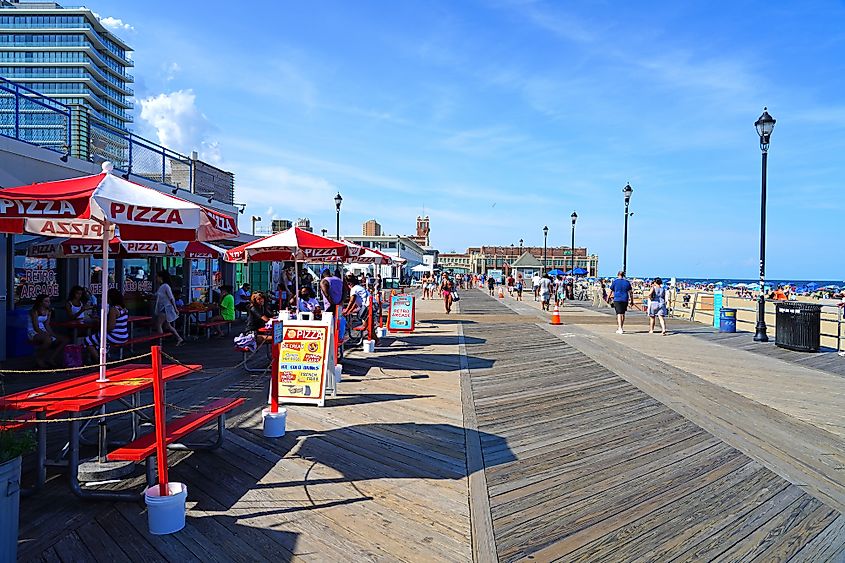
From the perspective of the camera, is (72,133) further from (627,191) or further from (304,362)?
(627,191)

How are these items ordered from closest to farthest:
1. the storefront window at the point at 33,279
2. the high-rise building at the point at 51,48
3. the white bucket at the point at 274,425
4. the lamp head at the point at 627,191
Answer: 1. the white bucket at the point at 274,425
2. the storefront window at the point at 33,279
3. the lamp head at the point at 627,191
4. the high-rise building at the point at 51,48

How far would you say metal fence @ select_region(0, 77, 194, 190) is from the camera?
421 inches

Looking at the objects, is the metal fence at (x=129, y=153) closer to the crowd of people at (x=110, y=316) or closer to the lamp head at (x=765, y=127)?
the crowd of people at (x=110, y=316)

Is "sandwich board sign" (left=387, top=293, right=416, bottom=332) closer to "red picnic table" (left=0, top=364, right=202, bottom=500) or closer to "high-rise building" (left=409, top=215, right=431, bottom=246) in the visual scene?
"red picnic table" (left=0, top=364, right=202, bottom=500)

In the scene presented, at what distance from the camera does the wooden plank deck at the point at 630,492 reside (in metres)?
3.92

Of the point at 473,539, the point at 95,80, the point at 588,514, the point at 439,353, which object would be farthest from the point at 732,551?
the point at 95,80

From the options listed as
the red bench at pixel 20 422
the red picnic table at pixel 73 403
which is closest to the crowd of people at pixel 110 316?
the red picnic table at pixel 73 403

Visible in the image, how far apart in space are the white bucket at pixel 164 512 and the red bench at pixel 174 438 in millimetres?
321

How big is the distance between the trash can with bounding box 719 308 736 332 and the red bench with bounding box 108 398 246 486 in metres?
16.7

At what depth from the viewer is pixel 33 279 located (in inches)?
458

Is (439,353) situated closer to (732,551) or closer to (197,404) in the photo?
(197,404)

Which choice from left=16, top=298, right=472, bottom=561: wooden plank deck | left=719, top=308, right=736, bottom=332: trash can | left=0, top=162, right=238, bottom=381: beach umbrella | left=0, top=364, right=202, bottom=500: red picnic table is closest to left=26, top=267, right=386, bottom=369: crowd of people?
left=16, top=298, right=472, bottom=561: wooden plank deck

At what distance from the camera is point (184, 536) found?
3.91m

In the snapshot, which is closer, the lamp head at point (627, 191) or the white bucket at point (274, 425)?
the white bucket at point (274, 425)
